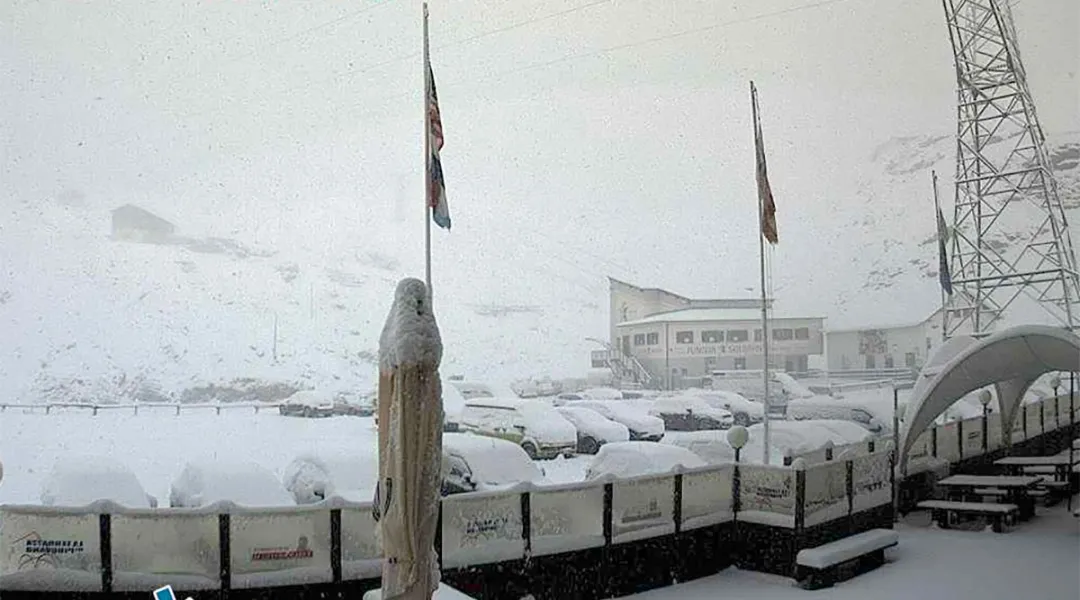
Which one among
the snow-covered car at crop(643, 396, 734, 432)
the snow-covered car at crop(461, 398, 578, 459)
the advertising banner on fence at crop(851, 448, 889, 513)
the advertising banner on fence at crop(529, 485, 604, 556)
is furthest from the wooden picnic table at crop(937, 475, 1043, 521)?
the snow-covered car at crop(643, 396, 734, 432)

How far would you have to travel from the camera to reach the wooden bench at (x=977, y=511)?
5.07 m

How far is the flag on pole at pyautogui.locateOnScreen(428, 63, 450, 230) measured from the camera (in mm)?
4840

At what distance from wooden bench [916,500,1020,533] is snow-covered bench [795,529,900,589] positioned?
91cm

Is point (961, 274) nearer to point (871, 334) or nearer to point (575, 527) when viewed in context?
point (871, 334)

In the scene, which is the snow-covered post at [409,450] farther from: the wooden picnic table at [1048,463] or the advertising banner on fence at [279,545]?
the wooden picnic table at [1048,463]

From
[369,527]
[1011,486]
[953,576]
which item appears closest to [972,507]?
[1011,486]

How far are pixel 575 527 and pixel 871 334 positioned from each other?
21.8 ft

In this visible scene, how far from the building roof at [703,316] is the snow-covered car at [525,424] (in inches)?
75.3

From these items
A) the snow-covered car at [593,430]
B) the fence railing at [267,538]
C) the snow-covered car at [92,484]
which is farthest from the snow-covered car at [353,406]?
the fence railing at [267,538]

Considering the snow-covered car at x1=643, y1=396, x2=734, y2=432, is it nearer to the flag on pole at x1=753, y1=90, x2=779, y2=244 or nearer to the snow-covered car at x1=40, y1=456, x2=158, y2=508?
the flag on pole at x1=753, y1=90, x2=779, y2=244

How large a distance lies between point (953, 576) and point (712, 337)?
18.7 ft

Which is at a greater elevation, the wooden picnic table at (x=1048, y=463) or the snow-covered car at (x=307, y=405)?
the snow-covered car at (x=307, y=405)

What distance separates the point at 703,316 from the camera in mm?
9875

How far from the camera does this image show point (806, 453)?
16.7 feet
